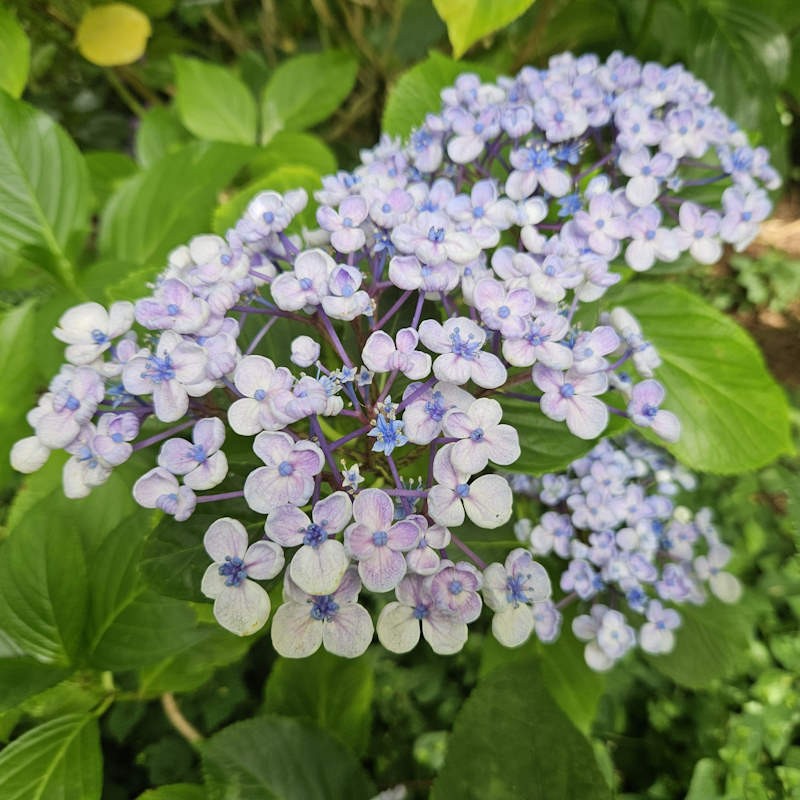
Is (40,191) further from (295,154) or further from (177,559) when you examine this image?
(177,559)

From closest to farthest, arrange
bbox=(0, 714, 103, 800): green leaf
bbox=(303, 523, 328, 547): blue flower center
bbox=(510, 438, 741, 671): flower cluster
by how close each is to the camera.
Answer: bbox=(303, 523, 328, 547): blue flower center < bbox=(0, 714, 103, 800): green leaf < bbox=(510, 438, 741, 671): flower cluster

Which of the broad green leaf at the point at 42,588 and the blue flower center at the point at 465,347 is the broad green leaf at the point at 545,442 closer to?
the blue flower center at the point at 465,347

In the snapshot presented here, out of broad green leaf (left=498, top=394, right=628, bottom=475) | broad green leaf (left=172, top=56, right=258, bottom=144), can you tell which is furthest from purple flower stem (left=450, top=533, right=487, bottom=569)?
broad green leaf (left=172, top=56, right=258, bottom=144)

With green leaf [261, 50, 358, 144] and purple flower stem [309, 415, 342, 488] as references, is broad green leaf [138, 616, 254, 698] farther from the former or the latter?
green leaf [261, 50, 358, 144]

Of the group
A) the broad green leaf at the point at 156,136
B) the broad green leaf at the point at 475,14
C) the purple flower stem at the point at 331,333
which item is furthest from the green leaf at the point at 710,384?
the broad green leaf at the point at 156,136

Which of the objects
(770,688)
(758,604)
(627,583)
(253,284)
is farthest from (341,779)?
(758,604)

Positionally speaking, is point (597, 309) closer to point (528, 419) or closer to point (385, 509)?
point (528, 419)

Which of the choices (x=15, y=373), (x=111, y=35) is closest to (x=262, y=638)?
(x=15, y=373)
